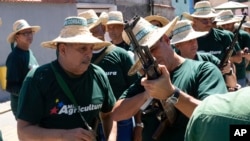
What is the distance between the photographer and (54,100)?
2.47 m

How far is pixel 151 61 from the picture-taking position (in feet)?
6.49

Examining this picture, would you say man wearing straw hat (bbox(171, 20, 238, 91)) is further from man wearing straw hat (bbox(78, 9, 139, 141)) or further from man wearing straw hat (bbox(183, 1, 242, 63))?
man wearing straw hat (bbox(183, 1, 242, 63))

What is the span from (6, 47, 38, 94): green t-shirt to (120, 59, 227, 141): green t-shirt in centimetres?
224

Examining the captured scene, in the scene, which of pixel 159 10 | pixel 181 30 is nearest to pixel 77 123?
pixel 181 30

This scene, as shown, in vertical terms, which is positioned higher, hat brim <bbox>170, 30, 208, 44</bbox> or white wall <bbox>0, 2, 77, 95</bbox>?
hat brim <bbox>170, 30, 208, 44</bbox>

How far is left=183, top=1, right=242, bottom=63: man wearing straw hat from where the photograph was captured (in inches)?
174

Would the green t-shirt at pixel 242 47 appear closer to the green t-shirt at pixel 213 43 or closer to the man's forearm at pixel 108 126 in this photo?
the green t-shirt at pixel 213 43

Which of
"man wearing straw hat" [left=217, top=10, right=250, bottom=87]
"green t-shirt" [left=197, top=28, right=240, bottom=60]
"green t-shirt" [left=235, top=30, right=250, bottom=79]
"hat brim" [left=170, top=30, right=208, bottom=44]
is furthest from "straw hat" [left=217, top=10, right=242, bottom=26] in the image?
"hat brim" [left=170, top=30, right=208, bottom=44]

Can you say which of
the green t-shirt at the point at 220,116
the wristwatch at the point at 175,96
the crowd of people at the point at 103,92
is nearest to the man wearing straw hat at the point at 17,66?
the crowd of people at the point at 103,92

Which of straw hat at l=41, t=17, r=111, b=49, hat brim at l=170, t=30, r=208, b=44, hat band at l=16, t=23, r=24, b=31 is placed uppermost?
straw hat at l=41, t=17, r=111, b=49

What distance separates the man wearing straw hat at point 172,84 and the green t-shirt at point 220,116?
3.02 feet

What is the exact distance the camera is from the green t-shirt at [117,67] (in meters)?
3.52

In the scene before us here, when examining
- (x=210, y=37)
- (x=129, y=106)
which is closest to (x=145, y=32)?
Result: (x=129, y=106)

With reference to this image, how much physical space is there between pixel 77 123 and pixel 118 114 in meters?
0.31
